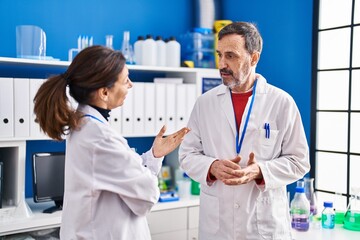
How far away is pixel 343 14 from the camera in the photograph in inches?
115

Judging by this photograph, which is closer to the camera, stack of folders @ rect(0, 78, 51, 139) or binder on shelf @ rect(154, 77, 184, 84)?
stack of folders @ rect(0, 78, 51, 139)

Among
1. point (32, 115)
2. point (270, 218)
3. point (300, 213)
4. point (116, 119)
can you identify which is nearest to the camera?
point (270, 218)

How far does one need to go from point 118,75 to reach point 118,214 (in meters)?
0.46

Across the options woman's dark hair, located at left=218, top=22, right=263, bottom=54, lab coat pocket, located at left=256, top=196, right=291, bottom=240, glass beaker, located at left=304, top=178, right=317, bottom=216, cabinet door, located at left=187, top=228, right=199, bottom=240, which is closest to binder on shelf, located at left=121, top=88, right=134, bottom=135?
cabinet door, located at left=187, top=228, right=199, bottom=240

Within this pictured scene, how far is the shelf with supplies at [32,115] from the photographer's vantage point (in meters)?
2.50

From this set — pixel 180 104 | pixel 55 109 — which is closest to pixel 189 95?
pixel 180 104

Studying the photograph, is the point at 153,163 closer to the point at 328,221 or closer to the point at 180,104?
the point at 328,221

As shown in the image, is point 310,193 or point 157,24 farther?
point 157,24

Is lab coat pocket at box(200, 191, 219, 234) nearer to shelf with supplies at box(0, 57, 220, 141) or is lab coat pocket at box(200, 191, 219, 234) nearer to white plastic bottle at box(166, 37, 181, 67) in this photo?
shelf with supplies at box(0, 57, 220, 141)

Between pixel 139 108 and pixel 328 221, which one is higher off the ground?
pixel 139 108

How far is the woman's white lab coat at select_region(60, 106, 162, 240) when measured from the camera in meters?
1.40

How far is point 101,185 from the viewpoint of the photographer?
1394mm

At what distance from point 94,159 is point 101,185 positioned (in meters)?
0.08

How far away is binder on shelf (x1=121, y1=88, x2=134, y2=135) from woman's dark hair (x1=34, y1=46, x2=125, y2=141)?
144cm
